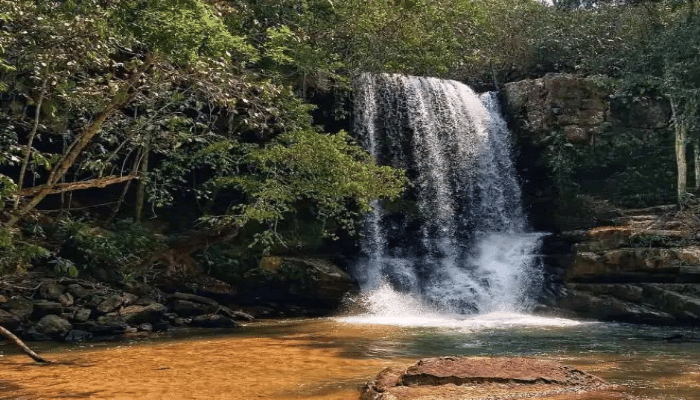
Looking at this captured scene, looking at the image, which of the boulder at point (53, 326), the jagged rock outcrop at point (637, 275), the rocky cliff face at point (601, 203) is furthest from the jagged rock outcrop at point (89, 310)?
the rocky cliff face at point (601, 203)

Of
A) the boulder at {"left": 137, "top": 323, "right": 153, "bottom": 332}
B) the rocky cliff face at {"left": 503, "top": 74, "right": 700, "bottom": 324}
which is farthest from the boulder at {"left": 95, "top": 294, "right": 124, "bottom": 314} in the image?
the rocky cliff face at {"left": 503, "top": 74, "right": 700, "bottom": 324}

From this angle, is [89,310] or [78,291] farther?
[78,291]

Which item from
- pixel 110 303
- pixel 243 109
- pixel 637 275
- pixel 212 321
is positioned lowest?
pixel 212 321

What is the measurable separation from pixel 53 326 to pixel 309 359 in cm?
604

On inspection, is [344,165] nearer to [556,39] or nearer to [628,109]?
[628,109]

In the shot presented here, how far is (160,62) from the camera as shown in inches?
330

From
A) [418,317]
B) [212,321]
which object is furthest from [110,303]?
[418,317]

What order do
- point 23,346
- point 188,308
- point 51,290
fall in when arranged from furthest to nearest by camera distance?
point 188,308, point 51,290, point 23,346

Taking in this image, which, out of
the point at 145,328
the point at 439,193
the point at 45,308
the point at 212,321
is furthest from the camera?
the point at 439,193

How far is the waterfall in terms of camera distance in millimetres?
18750

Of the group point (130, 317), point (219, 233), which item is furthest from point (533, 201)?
point (130, 317)

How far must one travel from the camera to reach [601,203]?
20.0 m

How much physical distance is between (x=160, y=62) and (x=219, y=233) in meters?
8.19

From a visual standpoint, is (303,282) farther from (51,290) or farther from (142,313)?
Result: (51,290)
